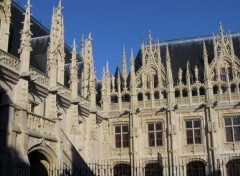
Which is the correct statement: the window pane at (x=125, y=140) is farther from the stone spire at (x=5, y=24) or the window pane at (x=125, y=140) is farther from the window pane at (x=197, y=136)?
the stone spire at (x=5, y=24)

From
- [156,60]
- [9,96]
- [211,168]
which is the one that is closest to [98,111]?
[156,60]

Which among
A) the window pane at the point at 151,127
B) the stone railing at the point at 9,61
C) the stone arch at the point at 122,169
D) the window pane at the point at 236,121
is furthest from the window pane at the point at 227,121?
the stone railing at the point at 9,61

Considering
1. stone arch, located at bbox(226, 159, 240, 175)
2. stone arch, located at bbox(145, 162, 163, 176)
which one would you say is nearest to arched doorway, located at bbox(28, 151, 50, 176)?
stone arch, located at bbox(145, 162, 163, 176)

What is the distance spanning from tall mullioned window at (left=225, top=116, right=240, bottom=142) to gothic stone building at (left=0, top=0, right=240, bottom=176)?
68 mm

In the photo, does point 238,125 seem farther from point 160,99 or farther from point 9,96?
point 9,96

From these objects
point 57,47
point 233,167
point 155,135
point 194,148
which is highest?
point 57,47

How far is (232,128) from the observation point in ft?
84.5

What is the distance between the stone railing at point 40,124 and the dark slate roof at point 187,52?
13.6m

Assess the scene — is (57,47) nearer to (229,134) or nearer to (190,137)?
(190,137)

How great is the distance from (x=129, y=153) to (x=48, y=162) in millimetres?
10499

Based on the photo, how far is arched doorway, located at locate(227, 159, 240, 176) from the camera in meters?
25.0

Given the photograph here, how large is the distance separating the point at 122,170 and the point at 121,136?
257cm

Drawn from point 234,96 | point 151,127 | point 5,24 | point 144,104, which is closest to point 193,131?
point 151,127

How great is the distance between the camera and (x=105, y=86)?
28312mm
